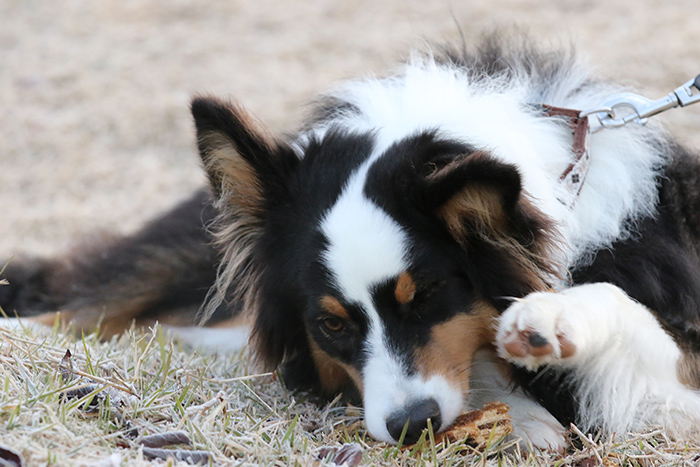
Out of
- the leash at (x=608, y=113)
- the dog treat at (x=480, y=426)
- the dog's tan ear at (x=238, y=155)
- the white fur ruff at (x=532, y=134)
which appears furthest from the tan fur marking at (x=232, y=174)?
the leash at (x=608, y=113)

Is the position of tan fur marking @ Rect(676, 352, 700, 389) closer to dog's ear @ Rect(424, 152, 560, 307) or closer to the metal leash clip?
dog's ear @ Rect(424, 152, 560, 307)

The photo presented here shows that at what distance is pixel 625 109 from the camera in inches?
139

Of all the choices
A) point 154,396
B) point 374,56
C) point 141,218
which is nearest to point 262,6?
point 374,56

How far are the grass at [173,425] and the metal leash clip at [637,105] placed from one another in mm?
1382

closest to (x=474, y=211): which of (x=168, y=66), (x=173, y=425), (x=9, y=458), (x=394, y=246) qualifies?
(x=394, y=246)

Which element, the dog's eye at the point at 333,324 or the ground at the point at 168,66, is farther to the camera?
the ground at the point at 168,66

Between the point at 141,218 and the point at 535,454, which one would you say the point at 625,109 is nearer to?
the point at 535,454

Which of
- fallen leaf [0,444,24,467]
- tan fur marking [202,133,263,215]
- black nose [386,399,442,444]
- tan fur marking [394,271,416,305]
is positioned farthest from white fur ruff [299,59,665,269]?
fallen leaf [0,444,24,467]

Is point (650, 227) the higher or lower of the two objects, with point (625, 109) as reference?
lower

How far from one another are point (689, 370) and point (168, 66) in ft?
24.5

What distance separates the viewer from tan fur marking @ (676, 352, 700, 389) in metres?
2.97

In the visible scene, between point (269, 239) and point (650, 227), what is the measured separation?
65.7 inches

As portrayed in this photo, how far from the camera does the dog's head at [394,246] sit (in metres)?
2.64

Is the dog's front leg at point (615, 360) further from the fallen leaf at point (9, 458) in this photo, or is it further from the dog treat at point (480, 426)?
the fallen leaf at point (9, 458)
